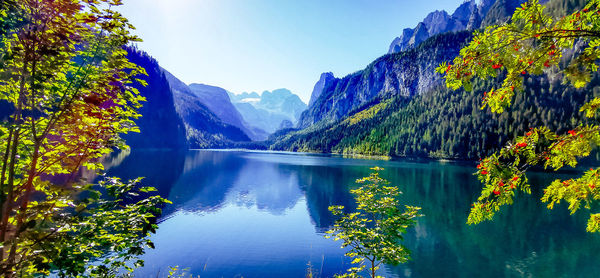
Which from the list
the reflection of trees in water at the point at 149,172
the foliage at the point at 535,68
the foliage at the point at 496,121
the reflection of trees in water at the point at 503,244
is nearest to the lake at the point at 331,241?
the reflection of trees in water at the point at 503,244

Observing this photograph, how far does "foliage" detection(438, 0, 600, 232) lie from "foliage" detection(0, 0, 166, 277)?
750 centimetres

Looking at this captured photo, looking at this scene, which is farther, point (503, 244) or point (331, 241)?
point (331, 241)

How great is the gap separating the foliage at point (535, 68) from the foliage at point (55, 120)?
750 cm

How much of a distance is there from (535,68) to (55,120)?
32.7 ft

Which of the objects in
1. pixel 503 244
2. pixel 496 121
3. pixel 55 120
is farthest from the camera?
pixel 496 121

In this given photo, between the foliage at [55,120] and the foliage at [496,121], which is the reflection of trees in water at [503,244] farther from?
the foliage at [496,121]

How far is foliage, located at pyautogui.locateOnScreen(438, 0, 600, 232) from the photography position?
5.12 meters

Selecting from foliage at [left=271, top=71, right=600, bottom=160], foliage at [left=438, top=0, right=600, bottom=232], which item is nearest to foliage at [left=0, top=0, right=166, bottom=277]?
foliage at [left=438, top=0, right=600, bottom=232]

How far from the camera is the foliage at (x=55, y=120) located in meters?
4.46

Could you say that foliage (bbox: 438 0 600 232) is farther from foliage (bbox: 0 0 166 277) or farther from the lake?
the lake

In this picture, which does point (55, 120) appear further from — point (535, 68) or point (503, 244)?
point (503, 244)

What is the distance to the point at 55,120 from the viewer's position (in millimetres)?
5012

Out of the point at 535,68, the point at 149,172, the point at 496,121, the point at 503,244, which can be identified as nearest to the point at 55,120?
the point at 535,68

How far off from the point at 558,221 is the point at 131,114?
1988 inches
